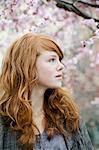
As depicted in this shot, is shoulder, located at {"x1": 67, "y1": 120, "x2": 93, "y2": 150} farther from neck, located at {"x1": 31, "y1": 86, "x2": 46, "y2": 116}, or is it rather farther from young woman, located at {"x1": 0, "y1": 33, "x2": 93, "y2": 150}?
neck, located at {"x1": 31, "y1": 86, "x2": 46, "y2": 116}

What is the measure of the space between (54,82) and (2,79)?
20 cm

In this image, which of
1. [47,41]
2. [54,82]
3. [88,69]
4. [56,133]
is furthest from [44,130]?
[88,69]

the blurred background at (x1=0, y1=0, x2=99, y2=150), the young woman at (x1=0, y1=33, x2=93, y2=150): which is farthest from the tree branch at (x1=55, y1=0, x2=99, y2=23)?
the young woman at (x1=0, y1=33, x2=93, y2=150)

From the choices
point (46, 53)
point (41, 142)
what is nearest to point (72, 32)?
point (46, 53)

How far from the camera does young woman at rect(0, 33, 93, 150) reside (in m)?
1.45

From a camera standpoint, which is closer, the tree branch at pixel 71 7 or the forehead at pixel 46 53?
the forehead at pixel 46 53

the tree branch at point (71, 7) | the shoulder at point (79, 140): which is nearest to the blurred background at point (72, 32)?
the tree branch at point (71, 7)

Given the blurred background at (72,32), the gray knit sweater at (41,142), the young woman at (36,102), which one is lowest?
the gray knit sweater at (41,142)

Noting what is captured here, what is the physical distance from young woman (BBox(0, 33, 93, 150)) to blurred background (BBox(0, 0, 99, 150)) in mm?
662

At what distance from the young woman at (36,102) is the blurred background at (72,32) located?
662 millimetres

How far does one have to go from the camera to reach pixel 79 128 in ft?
5.04

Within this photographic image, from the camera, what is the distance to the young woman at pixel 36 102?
1447 millimetres

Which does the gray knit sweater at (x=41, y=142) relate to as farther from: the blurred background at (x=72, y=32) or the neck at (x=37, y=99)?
the blurred background at (x=72, y=32)

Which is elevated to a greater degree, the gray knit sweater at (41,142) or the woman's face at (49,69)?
the woman's face at (49,69)
